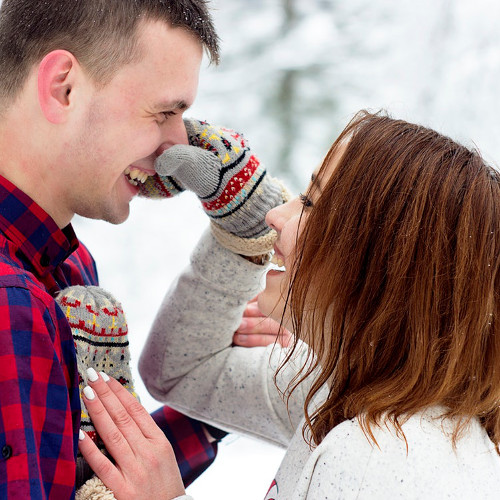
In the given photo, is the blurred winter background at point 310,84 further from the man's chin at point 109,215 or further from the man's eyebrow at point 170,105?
the man's eyebrow at point 170,105

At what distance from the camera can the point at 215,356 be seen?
1.63 metres

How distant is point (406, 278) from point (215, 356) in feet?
2.16

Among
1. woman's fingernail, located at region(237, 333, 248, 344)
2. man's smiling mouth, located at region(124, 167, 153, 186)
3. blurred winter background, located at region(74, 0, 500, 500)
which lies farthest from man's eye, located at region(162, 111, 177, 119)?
blurred winter background, located at region(74, 0, 500, 500)

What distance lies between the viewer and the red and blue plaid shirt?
92 centimetres

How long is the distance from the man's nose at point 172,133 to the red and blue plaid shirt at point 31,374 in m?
0.31

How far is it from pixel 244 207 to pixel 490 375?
590 mm

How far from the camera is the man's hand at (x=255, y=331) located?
5.53 ft

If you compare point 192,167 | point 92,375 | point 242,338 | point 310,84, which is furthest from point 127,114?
point 310,84

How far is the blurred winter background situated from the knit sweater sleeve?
1.13 m

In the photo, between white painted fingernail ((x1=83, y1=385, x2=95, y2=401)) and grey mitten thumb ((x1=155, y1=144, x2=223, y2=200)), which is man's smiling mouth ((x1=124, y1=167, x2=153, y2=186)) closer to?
grey mitten thumb ((x1=155, y1=144, x2=223, y2=200))

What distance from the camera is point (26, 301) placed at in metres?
0.98

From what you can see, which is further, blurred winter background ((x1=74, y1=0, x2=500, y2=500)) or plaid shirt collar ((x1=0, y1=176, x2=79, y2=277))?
blurred winter background ((x1=74, y1=0, x2=500, y2=500))

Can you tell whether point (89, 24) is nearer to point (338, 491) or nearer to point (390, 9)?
point (338, 491)

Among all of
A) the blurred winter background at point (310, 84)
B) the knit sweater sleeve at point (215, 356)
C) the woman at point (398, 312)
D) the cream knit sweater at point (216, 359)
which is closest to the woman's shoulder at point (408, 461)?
the woman at point (398, 312)
